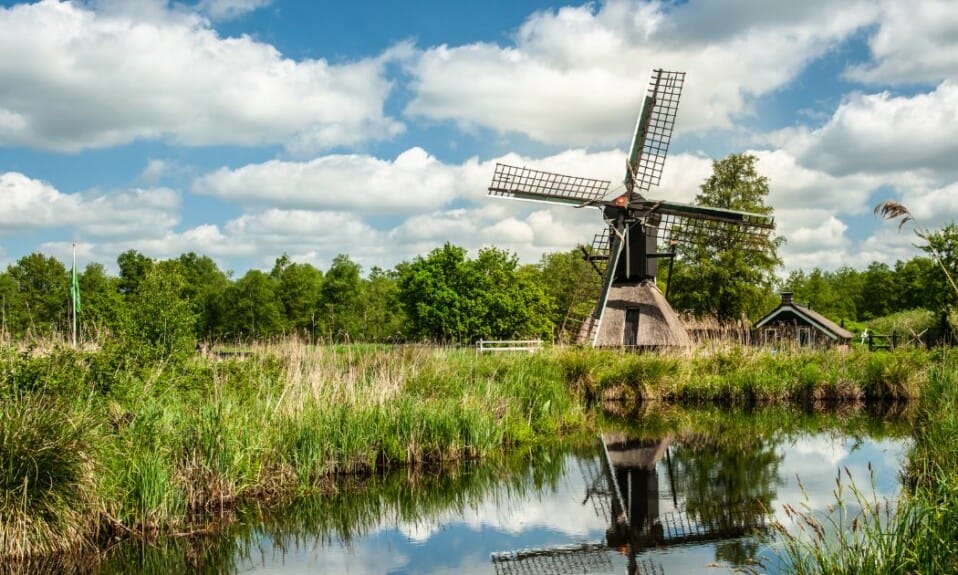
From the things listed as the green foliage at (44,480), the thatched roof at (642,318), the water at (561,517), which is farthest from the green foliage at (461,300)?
the green foliage at (44,480)

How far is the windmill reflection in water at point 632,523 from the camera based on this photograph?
8.55m

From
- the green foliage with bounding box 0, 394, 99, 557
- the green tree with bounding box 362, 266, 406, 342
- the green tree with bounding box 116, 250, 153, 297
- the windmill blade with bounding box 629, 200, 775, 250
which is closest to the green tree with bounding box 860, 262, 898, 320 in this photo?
the green tree with bounding box 362, 266, 406, 342

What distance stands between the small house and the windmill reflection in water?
2320cm

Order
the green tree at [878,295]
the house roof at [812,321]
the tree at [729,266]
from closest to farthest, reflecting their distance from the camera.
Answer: the house roof at [812,321], the tree at [729,266], the green tree at [878,295]

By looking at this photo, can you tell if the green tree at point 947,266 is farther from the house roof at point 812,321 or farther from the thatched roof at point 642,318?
the thatched roof at point 642,318

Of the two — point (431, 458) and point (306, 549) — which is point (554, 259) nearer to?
point (431, 458)

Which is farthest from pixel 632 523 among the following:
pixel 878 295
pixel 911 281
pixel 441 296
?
pixel 878 295

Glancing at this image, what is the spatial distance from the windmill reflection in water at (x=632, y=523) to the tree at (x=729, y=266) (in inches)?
1086

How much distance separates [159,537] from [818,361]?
65.4 feet

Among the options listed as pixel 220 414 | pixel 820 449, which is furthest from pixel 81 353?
pixel 820 449

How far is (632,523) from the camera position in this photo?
10.1 m

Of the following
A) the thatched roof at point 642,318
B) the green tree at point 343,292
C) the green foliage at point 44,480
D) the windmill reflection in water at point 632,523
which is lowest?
the windmill reflection in water at point 632,523

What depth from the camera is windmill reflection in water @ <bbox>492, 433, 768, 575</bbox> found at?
8555 mm

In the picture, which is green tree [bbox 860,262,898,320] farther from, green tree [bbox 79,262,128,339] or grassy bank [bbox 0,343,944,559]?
green tree [bbox 79,262,128,339]
